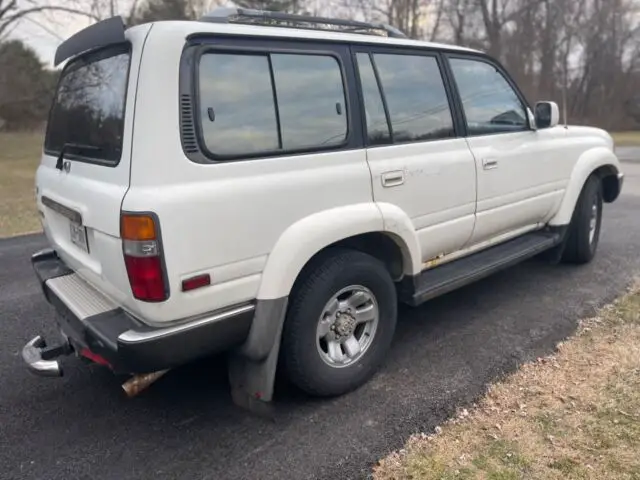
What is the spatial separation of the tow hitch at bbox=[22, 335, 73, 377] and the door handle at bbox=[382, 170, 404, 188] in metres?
2.01

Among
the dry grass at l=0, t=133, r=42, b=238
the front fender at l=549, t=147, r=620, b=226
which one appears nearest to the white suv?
the front fender at l=549, t=147, r=620, b=226

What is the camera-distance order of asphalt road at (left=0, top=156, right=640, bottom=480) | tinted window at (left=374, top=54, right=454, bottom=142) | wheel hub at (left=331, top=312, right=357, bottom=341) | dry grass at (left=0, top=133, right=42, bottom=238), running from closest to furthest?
asphalt road at (left=0, top=156, right=640, bottom=480) < wheel hub at (left=331, top=312, right=357, bottom=341) < tinted window at (left=374, top=54, right=454, bottom=142) < dry grass at (left=0, top=133, right=42, bottom=238)

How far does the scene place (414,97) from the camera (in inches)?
135

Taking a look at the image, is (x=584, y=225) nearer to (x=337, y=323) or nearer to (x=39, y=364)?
(x=337, y=323)

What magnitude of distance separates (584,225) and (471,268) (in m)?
1.91

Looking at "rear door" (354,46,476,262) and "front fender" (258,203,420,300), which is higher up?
"rear door" (354,46,476,262)

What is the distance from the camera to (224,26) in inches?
101

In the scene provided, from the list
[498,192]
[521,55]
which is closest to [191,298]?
[498,192]

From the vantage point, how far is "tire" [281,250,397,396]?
279 cm

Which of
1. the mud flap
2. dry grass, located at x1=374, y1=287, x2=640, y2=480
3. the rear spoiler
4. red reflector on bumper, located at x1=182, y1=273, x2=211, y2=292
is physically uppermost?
the rear spoiler

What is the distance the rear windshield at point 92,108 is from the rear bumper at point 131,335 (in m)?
0.75

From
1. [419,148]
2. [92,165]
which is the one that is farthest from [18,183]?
[419,148]

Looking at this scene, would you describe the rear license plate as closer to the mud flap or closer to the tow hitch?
the tow hitch

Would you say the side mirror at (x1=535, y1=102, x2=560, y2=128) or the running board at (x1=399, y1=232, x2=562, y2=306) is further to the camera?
the side mirror at (x1=535, y1=102, x2=560, y2=128)
